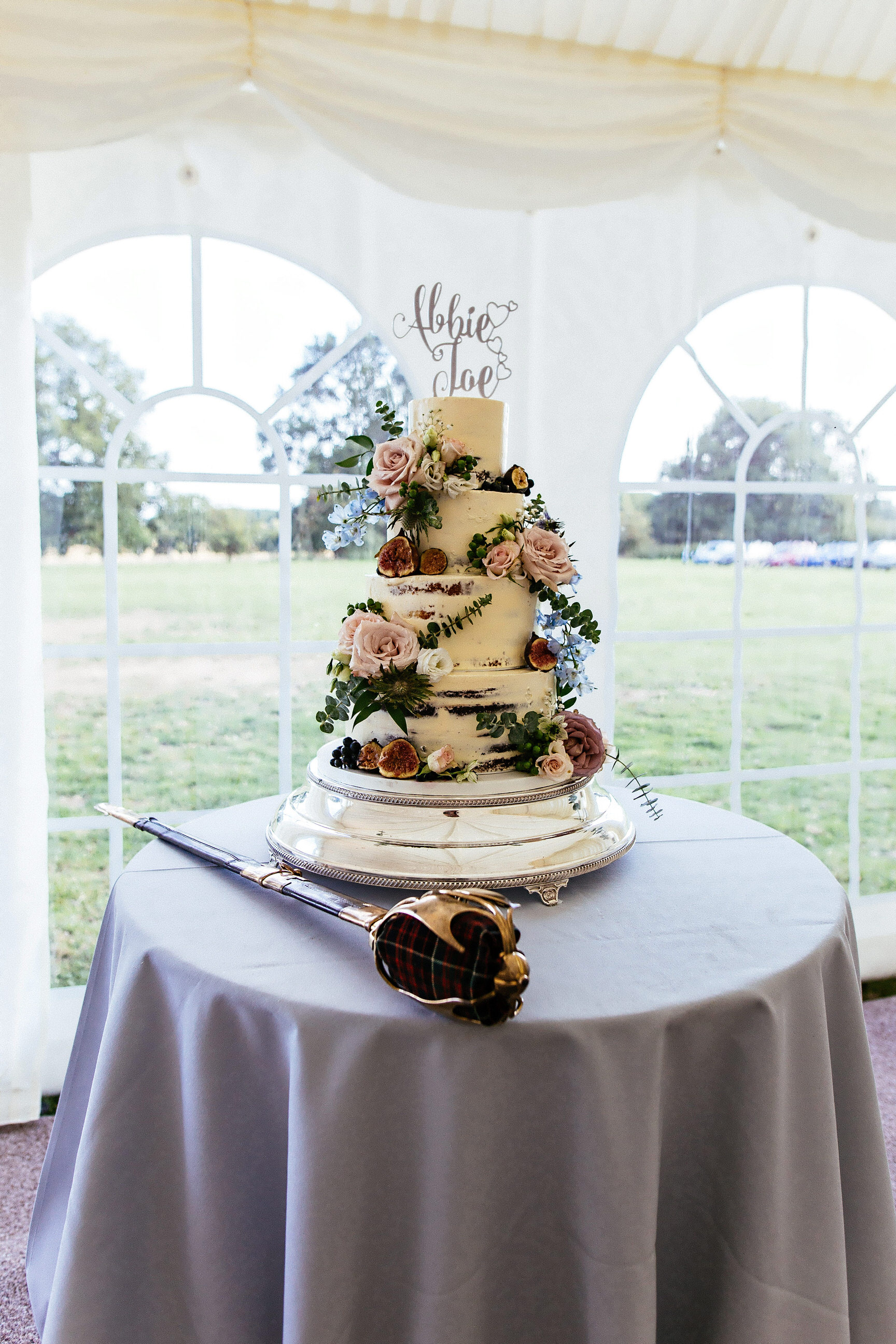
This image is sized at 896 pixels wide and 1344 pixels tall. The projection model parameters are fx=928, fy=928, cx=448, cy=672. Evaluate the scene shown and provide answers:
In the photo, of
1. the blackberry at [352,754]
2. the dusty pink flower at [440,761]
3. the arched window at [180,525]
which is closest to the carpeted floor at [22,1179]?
the arched window at [180,525]

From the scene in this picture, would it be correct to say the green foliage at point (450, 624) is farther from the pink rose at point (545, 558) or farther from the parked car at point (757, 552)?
the parked car at point (757, 552)

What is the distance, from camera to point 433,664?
4.86 feet

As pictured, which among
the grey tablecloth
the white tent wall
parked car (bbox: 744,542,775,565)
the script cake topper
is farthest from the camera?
parked car (bbox: 744,542,775,565)

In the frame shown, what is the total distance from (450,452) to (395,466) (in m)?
0.10

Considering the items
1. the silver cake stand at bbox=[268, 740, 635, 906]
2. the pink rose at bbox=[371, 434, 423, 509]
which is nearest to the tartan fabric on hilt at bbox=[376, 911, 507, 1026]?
the silver cake stand at bbox=[268, 740, 635, 906]

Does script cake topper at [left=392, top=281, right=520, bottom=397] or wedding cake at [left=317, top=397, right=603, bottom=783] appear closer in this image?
wedding cake at [left=317, top=397, right=603, bottom=783]

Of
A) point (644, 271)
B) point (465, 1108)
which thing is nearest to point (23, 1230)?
point (465, 1108)

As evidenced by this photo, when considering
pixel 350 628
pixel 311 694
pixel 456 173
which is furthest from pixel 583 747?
pixel 456 173

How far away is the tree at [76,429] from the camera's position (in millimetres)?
2350

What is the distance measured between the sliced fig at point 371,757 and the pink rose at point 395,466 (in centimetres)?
41

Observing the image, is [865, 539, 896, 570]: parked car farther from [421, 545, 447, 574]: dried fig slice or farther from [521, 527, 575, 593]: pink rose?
[421, 545, 447, 574]: dried fig slice

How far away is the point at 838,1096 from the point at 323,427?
2.00 m

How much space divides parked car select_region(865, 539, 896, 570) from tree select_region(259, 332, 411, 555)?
1.64 m

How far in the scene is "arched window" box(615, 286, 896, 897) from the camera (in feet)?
9.30
